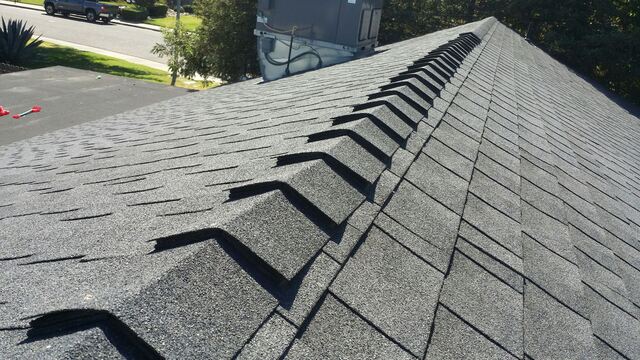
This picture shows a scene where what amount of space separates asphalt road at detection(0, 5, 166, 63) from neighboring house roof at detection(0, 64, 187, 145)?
15.6 meters

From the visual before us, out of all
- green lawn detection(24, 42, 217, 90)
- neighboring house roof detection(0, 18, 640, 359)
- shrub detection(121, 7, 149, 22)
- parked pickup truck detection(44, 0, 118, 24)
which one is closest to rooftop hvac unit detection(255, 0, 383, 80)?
neighboring house roof detection(0, 18, 640, 359)

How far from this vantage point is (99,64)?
27594mm

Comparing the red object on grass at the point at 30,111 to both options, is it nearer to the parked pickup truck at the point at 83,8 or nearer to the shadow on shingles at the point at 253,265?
the shadow on shingles at the point at 253,265

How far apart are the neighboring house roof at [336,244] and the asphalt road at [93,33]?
3029 centimetres

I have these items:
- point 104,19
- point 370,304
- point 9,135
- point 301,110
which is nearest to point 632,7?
point 301,110

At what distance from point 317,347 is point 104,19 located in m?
45.9

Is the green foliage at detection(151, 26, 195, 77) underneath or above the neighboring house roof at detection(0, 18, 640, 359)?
underneath

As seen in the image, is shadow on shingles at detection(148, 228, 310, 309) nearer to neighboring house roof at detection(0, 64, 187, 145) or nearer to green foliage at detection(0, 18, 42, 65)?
neighboring house roof at detection(0, 64, 187, 145)

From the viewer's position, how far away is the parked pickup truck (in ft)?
133

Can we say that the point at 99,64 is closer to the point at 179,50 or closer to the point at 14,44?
the point at 14,44

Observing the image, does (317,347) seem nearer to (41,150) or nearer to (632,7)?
(41,150)

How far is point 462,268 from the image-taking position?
2.32m

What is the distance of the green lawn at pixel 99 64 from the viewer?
26453 millimetres

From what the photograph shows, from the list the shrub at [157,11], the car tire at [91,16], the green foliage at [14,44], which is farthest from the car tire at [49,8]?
the green foliage at [14,44]
